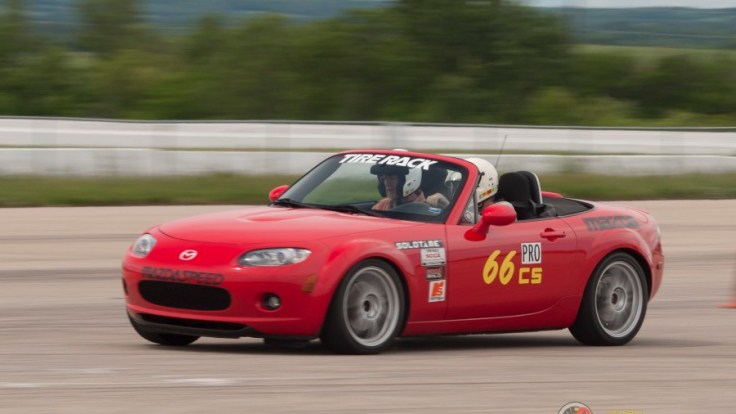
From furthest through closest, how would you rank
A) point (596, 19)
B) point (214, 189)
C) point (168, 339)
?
point (596, 19) < point (214, 189) < point (168, 339)

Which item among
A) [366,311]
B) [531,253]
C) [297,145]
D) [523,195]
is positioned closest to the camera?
[366,311]

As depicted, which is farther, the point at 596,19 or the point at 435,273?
the point at 596,19

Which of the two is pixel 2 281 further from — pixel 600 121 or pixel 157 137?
pixel 600 121

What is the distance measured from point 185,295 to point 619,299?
3.25 meters

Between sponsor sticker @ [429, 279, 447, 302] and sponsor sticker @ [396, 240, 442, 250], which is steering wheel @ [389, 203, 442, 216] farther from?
sponsor sticker @ [429, 279, 447, 302]

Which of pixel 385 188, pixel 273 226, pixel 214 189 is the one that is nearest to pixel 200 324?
pixel 273 226

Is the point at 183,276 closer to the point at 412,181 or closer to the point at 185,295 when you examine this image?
the point at 185,295

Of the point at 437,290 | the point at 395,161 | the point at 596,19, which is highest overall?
the point at 596,19

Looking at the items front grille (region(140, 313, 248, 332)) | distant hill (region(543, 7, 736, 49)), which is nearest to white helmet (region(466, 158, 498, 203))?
front grille (region(140, 313, 248, 332))

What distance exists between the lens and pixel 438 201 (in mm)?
7941

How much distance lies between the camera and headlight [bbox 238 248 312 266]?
22.6 feet

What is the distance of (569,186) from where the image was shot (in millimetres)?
24031

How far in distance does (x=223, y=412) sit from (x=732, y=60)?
45.9 m

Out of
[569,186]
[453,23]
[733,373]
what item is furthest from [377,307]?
[453,23]
